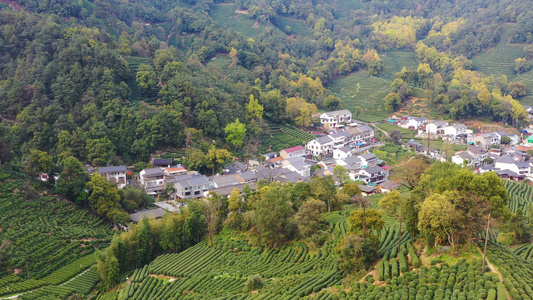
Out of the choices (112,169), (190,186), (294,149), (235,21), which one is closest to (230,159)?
(294,149)

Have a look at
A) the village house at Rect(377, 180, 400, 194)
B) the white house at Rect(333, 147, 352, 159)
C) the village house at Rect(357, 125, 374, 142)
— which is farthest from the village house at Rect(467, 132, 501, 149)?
the village house at Rect(377, 180, 400, 194)

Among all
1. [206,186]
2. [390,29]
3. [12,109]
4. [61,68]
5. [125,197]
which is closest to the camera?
[125,197]

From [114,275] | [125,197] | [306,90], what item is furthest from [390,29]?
[114,275]

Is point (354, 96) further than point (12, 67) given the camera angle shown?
Yes

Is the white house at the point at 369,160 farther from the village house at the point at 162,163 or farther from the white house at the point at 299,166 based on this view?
the village house at the point at 162,163

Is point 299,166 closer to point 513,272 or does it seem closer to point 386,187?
point 386,187

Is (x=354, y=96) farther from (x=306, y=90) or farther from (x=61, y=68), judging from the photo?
(x=61, y=68)

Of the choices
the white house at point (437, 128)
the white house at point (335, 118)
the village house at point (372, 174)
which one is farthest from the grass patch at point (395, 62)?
the village house at point (372, 174)
